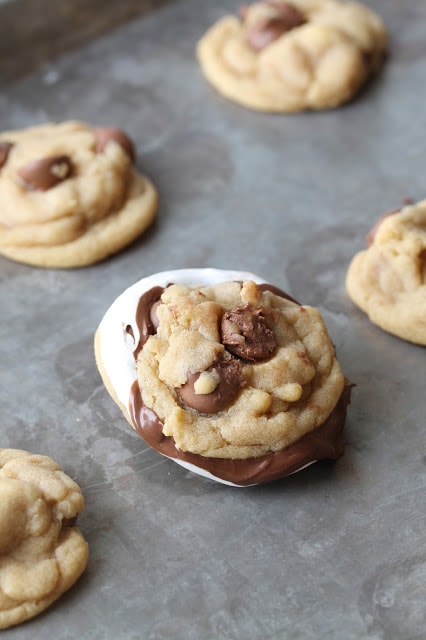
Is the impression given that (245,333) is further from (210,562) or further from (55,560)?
(55,560)

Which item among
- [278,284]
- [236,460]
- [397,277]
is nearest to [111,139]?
[278,284]

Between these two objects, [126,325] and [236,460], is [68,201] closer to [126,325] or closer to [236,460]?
[126,325]

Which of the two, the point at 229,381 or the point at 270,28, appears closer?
the point at 229,381

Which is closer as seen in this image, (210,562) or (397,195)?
(210,562)

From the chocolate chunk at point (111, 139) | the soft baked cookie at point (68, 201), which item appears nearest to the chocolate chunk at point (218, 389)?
the soft baked cookie at point (68, 201)

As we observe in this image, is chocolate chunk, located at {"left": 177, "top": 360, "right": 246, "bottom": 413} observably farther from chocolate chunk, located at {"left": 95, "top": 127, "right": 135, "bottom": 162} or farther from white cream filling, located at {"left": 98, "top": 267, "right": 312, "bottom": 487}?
chocolate chunk, located at {"left": 95, "top": 127, "right": 135, "bottom": 162}

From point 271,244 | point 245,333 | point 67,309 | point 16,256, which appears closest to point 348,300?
point 271,244

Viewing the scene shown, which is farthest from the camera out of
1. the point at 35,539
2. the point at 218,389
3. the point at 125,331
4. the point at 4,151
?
the point at 4,151
